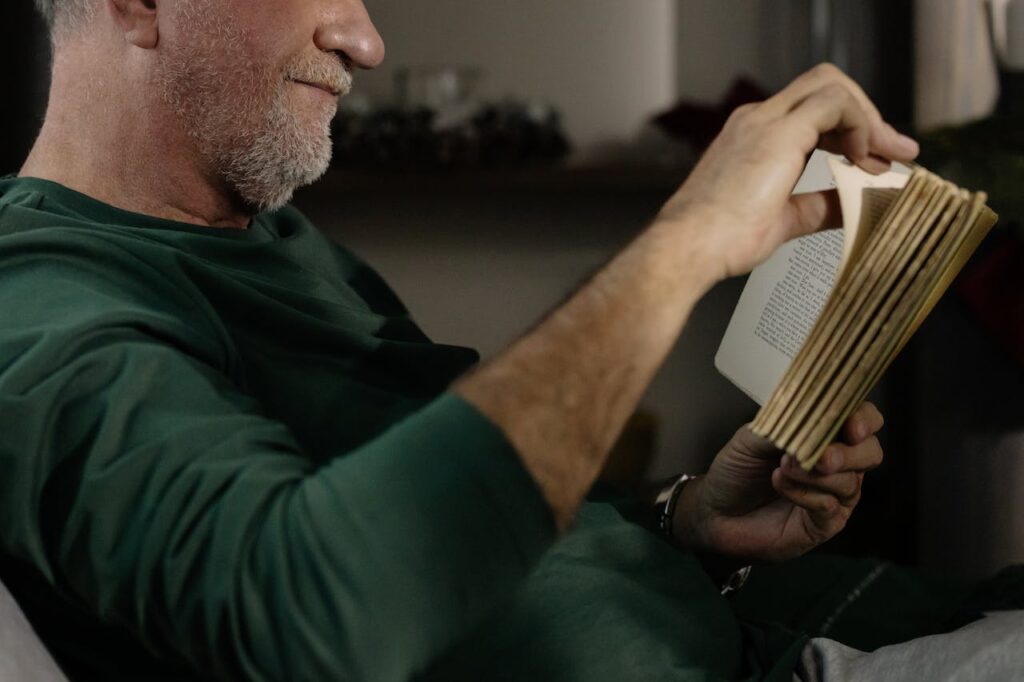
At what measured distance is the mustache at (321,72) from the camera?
3.14 ft

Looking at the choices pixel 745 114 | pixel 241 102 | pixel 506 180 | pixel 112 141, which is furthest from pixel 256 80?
pixel 506 180

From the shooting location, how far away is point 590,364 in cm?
66

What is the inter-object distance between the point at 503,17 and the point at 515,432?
236 cm

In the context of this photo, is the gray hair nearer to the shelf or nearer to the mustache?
the mustache

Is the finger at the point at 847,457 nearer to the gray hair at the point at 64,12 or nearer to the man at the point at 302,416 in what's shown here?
the man at the point at 302,416

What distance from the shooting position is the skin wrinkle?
0.94 metres

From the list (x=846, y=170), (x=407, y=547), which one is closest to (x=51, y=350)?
(x=407, y=547)

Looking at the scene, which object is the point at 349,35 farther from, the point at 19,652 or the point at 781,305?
the point at 19,652

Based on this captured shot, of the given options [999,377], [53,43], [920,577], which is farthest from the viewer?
[999,377]

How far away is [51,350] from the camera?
0.68 meters

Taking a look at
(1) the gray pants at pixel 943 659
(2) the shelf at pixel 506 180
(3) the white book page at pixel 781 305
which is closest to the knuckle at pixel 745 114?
(3) the white book page at pixel 781 305

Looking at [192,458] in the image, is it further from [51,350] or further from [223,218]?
[223,218]

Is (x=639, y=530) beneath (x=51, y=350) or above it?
beneath

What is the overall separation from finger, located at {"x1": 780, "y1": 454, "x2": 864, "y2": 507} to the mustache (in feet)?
1.59
